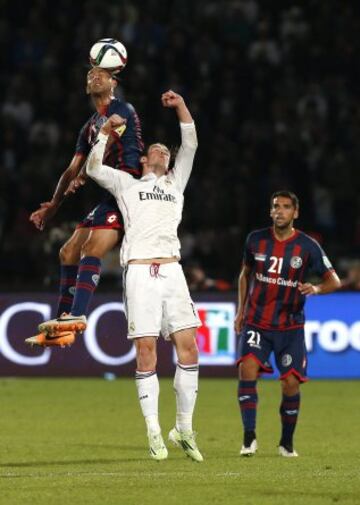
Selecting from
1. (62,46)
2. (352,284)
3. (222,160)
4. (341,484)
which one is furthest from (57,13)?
(341,484)

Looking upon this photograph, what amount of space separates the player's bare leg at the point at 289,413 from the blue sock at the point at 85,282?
1.87 meters

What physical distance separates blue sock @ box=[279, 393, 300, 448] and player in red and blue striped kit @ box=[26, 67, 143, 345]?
1.91m

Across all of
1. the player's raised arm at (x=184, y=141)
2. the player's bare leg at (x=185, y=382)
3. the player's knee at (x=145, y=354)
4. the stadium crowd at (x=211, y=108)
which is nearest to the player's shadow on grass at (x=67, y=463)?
the player's bare leg at (x=185, y=382)

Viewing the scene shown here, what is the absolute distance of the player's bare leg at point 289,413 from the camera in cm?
1146

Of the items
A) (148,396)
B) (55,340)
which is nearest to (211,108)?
(148,396)

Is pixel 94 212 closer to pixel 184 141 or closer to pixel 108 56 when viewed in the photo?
pixel 184 141

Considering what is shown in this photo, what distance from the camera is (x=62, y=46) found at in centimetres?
2322

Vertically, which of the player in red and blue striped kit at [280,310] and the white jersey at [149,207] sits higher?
the white jersey at [149,207]

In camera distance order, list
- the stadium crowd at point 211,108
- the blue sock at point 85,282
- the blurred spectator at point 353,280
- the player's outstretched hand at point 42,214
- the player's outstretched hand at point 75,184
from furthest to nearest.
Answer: the stadium crowd at point 211,108 < the blurred spectator at point 353,280 < the player's outstretched hand at point 42,214 < the player's outstretched hand at point 75,184 < the blue sock at point 85,282

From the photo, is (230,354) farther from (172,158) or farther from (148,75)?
(172,158)

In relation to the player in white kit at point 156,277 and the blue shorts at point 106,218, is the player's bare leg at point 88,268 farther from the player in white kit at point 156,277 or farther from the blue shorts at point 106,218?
the player in white kit at point 156,277

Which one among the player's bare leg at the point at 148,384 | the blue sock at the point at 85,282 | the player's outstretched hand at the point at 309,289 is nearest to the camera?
the blue sock at the point at 85,282

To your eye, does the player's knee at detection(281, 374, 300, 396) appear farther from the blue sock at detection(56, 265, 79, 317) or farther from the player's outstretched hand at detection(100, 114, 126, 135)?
the player's outstretched hand at detection(100, 114, 126, 135)

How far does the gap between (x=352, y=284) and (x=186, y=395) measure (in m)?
8.77
